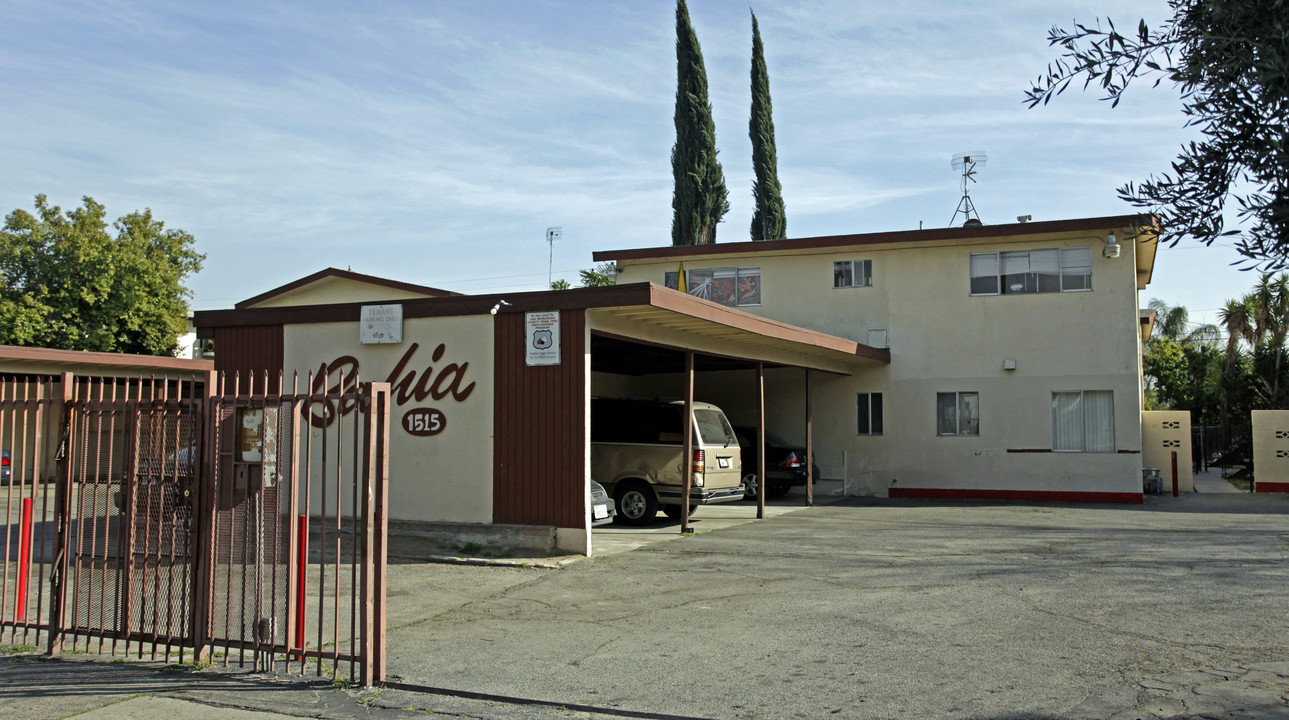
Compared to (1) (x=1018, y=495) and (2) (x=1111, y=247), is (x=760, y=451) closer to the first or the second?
(1) (x=1018, y=495)

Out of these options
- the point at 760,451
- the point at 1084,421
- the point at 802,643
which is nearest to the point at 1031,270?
the point at 1084,421

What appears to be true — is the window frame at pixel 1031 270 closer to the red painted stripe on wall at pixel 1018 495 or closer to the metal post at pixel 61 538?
the red painted stripe on wall at pixel 1018 495

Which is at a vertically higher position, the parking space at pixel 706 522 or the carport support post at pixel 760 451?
the carport support post at pixel 760 451

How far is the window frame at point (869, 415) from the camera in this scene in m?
21.7

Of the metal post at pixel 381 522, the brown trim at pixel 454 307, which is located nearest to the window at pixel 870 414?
the brown trim at pixel 454 307

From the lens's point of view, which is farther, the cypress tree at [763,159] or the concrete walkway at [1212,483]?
the cypress tree at [763,159]

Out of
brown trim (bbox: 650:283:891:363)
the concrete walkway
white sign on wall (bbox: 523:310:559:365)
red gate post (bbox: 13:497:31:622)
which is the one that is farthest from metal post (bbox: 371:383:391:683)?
the concrete walkway

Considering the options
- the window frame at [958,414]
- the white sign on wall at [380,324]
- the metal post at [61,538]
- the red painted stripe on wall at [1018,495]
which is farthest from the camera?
the window frame at [958,414]

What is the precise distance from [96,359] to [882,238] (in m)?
19.3

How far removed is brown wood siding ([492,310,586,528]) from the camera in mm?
11914

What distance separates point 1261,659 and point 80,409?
8839 millimetres

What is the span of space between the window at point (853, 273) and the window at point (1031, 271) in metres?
2.22

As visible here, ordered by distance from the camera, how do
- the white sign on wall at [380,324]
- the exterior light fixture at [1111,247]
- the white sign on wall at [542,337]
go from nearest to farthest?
the white sign on wall at [542,337] → the white sign on wall at [380,324] → the exterior light fixture at [1111,247]

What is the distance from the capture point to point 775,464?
68.6ft
